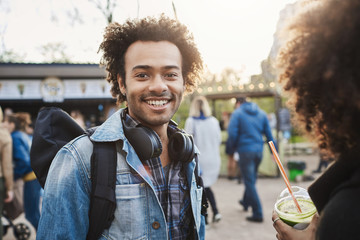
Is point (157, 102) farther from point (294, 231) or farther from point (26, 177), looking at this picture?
point (26, 177)

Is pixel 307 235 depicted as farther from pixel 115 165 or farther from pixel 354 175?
pixel 115 165

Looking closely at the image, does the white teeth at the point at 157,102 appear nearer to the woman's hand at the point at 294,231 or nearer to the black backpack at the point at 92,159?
the black backpack at the point at 92,159

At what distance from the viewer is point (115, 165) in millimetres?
1468

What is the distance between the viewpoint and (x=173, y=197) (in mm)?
1671

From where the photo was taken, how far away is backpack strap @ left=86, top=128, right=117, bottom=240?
1357mm

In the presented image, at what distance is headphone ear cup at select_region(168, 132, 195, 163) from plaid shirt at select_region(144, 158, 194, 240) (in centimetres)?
8

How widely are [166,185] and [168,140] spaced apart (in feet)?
1.22

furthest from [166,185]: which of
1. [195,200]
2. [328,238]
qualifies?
[328,238]

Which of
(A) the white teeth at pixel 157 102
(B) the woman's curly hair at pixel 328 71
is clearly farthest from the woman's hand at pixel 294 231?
(A) the white teeth at pixel 157 102

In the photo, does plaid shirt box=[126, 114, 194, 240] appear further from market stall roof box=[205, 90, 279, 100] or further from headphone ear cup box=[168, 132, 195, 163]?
market stall roof box=[205, 90, 279, 100]

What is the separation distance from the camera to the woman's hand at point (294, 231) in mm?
1168

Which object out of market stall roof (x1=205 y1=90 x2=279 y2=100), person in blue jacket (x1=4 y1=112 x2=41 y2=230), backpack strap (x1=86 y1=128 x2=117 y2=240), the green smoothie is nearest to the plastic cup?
the green smoothie

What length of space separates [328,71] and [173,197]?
1092 millimetres

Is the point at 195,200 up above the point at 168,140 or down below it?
below
